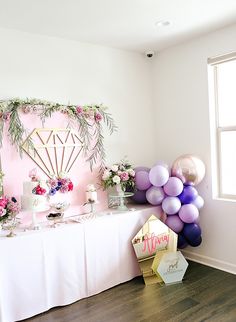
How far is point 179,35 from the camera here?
330cm

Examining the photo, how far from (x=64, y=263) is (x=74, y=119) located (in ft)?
4.87

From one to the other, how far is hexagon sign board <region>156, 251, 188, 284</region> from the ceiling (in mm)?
2340

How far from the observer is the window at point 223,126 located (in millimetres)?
3271

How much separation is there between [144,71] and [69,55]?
1115 mm

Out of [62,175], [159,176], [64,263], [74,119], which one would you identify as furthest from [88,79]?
[64,263]

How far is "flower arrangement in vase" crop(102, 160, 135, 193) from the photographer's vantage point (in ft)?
10.7

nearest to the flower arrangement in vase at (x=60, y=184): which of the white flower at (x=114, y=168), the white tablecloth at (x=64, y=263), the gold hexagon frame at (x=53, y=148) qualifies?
the gold hexagon frame at (x=53, y=148)

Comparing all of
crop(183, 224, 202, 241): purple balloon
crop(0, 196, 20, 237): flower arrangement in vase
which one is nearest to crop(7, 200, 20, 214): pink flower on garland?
crop(0, 196, 20, 237): flower arrangement in vase

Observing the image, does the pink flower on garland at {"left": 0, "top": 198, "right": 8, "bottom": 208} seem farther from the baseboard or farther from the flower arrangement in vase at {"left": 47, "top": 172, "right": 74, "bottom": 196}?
the baseboard

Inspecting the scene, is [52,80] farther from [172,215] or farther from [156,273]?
[156,273]

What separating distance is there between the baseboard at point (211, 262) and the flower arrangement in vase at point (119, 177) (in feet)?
3.81

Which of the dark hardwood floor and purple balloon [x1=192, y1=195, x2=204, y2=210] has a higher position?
purple balloon [x1=192, y1=195, x2=204, y2=210]

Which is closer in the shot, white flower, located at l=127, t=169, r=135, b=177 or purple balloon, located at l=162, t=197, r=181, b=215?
purple balloon, located at l=162, t=197, r=181, b=215

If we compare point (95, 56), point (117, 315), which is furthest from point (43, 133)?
point (117, 315)
